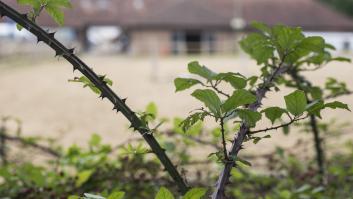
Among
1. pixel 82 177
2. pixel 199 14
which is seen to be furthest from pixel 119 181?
pixel 199 14

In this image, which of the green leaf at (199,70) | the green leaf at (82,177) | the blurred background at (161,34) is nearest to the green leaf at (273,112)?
the green leaf at (199,70)

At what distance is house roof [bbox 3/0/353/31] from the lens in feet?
99.2

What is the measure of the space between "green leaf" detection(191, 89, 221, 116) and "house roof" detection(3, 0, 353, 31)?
2952 centimetres

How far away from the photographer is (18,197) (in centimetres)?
134

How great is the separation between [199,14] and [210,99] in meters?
30.5

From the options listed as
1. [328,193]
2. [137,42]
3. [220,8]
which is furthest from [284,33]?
[220,8]

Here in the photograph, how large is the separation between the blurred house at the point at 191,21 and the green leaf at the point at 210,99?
27.4 metres

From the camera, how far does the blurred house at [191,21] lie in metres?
30.1

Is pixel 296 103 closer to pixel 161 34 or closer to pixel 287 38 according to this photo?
pixel 287 38

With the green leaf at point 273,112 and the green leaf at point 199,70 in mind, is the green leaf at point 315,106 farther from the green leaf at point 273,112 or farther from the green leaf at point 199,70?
the green leaf at point 199,70

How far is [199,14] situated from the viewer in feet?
101

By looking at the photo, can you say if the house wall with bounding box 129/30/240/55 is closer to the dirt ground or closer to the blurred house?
the blurred house

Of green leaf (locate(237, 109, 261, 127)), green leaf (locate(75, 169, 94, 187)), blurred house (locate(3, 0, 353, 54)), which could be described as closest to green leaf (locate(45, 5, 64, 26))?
green leaf (locate(237, 109, 261, 127))

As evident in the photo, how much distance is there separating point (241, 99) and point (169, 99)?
10939mm
